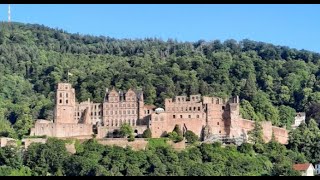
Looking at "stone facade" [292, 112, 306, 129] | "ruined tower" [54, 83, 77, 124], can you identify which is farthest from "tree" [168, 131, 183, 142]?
"stone facade" [292, 112, 306, 129]

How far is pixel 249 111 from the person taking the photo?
52344 millimetres

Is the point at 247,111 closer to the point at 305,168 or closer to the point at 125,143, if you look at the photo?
the point at 305,168

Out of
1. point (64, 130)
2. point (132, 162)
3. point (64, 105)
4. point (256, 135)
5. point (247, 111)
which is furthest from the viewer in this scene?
point (247, 111)

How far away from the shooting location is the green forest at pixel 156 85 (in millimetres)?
40750

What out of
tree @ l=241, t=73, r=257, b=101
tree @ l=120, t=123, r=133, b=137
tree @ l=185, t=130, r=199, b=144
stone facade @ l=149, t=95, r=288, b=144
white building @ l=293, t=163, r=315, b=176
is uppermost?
tree @ l=241, t=73, r=257, b=101

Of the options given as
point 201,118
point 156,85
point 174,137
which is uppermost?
point 156,85

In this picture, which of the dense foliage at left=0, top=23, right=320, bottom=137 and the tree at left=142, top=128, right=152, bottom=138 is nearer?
the tree at left=142, top=128, right=152, bottom=138

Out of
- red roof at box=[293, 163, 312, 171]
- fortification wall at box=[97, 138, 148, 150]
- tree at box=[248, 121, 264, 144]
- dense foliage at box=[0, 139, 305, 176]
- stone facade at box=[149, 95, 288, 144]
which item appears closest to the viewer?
dense foliage at box=[0, 139, 305, 176]

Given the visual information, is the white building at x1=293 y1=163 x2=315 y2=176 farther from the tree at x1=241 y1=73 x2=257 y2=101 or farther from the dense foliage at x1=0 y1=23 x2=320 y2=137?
the tree at x1=241 y1=73 x2=257 y2=101

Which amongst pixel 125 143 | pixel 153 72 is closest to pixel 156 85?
pixel 153 72

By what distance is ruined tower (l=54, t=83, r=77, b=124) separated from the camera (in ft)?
147

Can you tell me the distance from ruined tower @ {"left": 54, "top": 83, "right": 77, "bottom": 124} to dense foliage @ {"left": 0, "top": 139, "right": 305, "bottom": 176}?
2859mm

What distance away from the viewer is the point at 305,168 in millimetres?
42531

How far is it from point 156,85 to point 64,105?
11.5 meters
